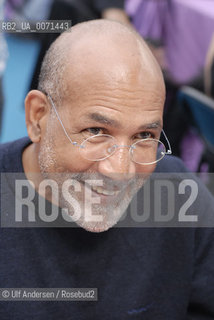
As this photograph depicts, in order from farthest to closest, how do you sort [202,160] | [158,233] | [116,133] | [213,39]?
1. [213,39]
2. [202,160]
3. [158,233]
4. [116,133]

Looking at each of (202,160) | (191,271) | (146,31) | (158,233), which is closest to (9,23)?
(158,233)

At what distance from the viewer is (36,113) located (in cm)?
108

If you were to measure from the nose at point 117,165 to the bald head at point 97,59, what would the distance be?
0.15 m

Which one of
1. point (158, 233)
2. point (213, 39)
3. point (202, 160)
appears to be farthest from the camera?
point (213, 39)

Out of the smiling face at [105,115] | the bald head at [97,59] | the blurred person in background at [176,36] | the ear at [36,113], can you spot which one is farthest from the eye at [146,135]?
the blurred person in background at [176,36]

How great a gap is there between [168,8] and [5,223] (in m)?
1.72

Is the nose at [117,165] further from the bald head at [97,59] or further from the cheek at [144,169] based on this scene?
the bald head at [97,59]

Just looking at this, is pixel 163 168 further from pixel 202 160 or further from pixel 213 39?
pixel 213 39

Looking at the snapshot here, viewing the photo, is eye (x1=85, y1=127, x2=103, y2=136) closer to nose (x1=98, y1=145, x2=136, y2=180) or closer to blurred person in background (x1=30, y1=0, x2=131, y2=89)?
nose (x1=98, y1=145, x2=136, y2=180)

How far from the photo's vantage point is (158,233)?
121 cm

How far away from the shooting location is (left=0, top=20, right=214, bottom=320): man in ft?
3.23

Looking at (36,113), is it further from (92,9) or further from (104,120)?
(92,9)

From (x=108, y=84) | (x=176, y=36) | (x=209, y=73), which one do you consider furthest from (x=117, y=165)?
(x=176, y=36)

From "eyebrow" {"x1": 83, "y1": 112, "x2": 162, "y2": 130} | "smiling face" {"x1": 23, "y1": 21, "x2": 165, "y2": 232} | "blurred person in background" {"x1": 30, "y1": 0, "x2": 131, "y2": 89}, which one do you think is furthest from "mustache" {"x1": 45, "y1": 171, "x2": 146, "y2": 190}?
"blurred person in background" {"x1": 30, "y1": 0, "x2": 131, "y2": 89}
